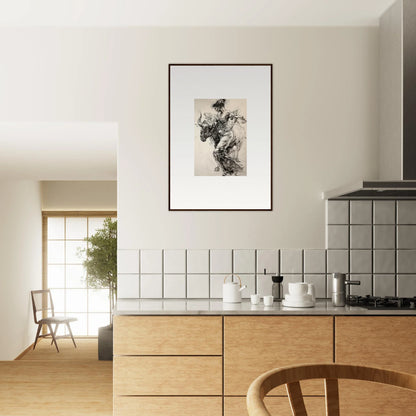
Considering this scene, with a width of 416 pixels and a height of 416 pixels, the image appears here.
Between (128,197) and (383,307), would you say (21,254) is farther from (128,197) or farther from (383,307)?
(383,307)

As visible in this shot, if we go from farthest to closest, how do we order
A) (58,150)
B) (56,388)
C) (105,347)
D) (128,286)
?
(105,347) < (58,150) < (56,388) < (128,286)

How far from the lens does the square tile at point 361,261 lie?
3.11 meters

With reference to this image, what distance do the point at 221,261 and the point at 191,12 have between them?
59.4 inches

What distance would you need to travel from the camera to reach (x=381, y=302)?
278 cm

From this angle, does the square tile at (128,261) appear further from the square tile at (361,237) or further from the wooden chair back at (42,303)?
the wooden chair back at (42,303)

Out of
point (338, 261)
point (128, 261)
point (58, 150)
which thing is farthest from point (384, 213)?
point (58, 150)

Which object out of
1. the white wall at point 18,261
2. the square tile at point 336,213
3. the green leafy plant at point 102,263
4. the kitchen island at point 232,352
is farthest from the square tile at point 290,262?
the white wall at point 18,261

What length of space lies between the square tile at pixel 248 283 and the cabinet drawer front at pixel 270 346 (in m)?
0.50

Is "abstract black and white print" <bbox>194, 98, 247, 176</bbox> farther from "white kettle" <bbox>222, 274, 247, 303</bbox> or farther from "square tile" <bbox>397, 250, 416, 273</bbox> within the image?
"square tile" <bbox>397, 250, 416, 273</bbox>

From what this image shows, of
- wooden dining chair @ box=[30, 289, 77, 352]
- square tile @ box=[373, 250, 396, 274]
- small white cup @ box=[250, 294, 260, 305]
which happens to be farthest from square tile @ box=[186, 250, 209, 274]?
wooden dining chair @ box=[30, 289, 77, 352]

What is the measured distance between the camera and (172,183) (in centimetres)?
313

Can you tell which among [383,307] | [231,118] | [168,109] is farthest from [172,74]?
[383,307]

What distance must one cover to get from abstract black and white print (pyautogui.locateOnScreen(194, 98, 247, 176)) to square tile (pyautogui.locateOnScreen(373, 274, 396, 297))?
1056 millimetres

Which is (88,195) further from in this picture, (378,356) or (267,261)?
(378,356)
